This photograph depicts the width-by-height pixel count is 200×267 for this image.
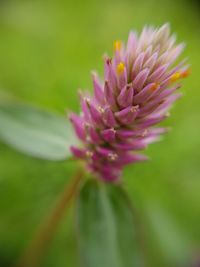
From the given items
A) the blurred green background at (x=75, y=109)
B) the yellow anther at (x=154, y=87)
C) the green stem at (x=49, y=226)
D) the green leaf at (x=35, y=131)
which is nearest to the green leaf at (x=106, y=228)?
the green stem at (x=49, y=226)

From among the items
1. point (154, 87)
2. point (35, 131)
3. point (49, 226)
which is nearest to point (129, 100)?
point (154, 87)

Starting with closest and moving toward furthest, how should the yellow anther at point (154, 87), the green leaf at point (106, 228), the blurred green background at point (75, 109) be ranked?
the yellow anther at point (154, 87) → the green leaf at point (106, 228) → the blurred green background at point (75, 109)

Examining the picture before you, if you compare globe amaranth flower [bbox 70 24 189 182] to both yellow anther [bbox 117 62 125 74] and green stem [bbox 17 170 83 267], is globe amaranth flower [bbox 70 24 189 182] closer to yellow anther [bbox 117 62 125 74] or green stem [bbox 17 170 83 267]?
yellow anther [bbox 117 62 125 74]

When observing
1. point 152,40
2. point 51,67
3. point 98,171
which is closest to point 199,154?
point 51,67

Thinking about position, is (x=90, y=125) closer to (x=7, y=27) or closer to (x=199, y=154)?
(x=199, y=154)

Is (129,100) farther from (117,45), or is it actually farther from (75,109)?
(75,109)

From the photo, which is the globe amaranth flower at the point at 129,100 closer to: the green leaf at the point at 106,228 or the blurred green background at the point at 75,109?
the green leaf at the point at 106,228
